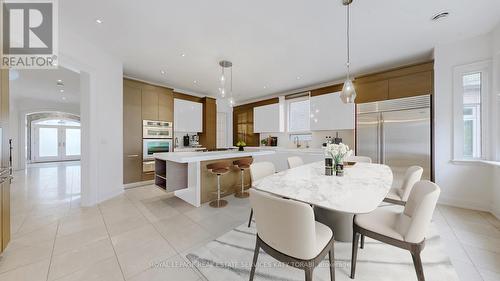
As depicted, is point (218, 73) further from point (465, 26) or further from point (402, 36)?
point (465, 26)

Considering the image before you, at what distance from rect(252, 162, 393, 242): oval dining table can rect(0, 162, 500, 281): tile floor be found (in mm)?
935

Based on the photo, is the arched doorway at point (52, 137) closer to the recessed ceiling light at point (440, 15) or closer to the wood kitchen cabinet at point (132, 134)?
the wood kitchen cabinet at point (132, 134)

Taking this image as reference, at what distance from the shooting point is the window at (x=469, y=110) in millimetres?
2807

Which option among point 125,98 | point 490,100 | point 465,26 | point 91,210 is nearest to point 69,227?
point 91,210

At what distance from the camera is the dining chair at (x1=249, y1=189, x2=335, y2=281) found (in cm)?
101

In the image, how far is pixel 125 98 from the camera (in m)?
4.17

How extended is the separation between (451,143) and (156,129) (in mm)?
6104

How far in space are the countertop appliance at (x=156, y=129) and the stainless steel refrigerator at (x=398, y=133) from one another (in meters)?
4.80

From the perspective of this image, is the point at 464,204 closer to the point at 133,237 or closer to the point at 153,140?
the point at 133,237

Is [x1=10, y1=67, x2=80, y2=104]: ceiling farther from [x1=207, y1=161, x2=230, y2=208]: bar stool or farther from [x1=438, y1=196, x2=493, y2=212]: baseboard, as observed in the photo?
[x1=438, y1=196, x2=493, y2=212]: baseboard

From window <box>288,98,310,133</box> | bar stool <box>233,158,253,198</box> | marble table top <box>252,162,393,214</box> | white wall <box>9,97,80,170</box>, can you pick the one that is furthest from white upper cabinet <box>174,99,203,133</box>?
white wall <box>9,97,80,170</box>

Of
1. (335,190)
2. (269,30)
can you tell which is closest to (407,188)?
(335,190)

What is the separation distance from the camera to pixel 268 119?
597cm

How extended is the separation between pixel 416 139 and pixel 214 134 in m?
5.22
